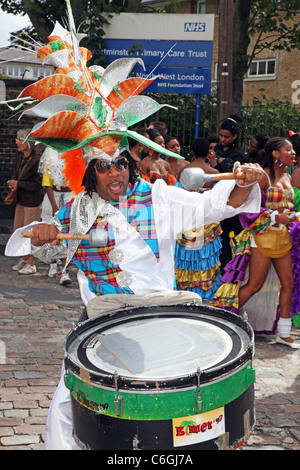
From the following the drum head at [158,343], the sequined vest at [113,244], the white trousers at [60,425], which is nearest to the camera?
the drum head at [158,343]

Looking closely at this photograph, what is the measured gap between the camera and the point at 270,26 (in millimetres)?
13508

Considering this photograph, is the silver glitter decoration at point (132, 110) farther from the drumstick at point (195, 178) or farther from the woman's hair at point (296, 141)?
the woman's hair at point (296, 141)

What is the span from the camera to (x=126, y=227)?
121 inches

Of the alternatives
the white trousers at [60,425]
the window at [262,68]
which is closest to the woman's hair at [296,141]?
the white trousers at [60,425]

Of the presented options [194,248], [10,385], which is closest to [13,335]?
[10,385]

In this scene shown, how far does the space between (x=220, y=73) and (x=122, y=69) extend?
579 cm

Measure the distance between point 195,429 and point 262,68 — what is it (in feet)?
90.5

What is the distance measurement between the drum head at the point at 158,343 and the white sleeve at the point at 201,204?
1.39 ft

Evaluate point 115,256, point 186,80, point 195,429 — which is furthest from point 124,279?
point 186,80

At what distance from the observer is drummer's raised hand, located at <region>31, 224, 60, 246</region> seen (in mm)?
2969

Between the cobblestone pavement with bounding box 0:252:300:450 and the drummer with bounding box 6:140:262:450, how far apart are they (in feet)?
3.83

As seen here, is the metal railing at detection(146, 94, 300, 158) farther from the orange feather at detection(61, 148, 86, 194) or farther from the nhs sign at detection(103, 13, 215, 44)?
the orange feather at detection(61, 148, 86, 194)

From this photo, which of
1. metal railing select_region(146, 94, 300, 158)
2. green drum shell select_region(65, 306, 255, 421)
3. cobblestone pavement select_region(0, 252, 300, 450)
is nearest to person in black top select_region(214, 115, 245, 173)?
cobblestone pavement select_region(0, 252, 300, 450)

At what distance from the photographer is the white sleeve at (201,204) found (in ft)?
9.55
